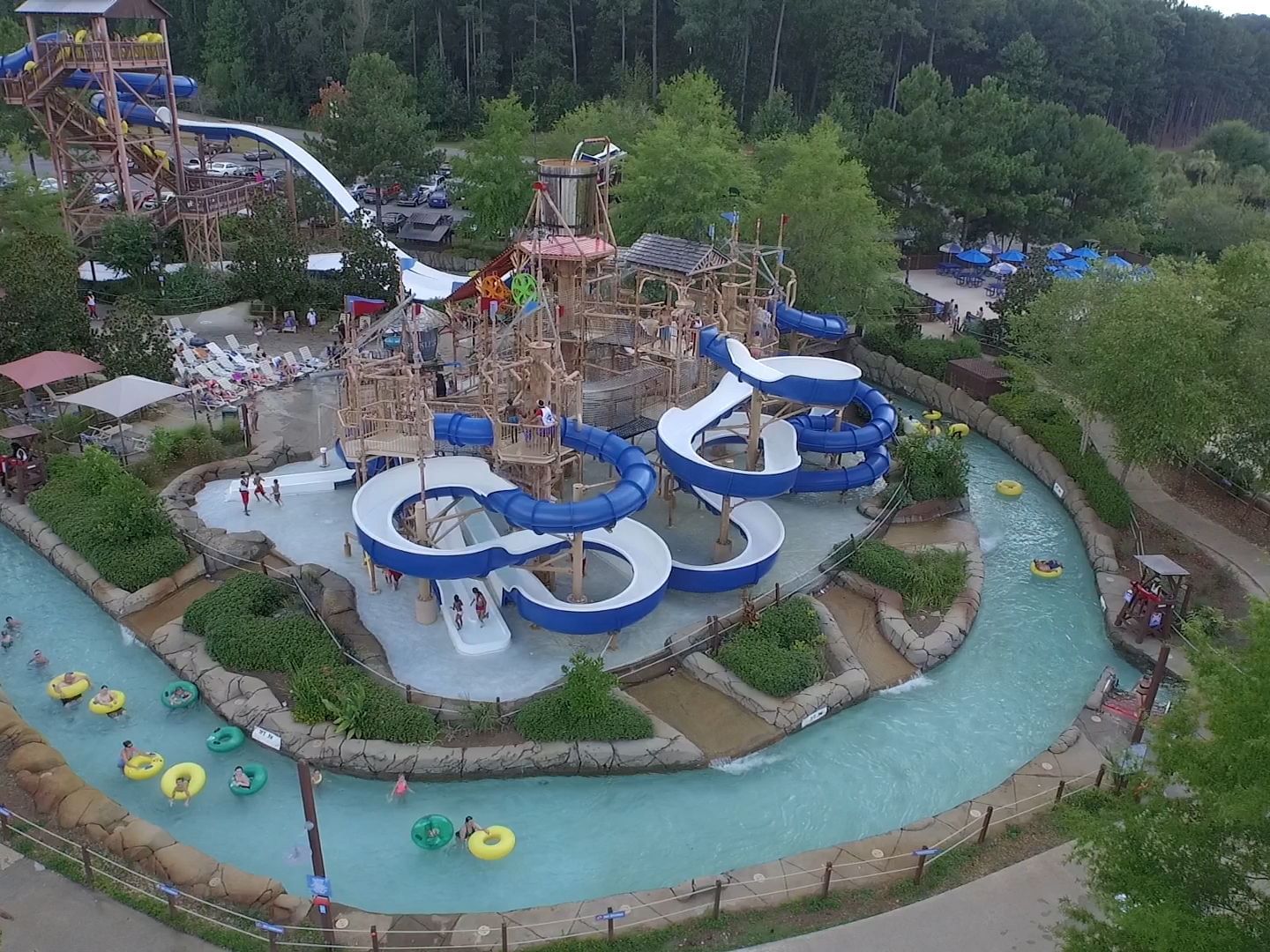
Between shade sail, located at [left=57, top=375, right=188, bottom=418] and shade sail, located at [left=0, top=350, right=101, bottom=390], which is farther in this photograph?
shade sail, located at [left=0, top=350, right=101, bottom=390]

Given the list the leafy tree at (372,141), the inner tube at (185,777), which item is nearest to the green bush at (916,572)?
the inner tube at (185,777)

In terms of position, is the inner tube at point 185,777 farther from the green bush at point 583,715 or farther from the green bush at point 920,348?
the green bush at point 920,348

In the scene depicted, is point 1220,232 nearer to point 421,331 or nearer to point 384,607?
point 421,331

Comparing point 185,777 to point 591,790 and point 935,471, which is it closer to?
point 591,790

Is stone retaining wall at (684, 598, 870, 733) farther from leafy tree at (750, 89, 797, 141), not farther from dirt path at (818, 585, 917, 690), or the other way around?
leafy tree at (750, 89, 797, 141)

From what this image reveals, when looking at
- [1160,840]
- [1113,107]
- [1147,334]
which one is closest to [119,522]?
[1160,840]

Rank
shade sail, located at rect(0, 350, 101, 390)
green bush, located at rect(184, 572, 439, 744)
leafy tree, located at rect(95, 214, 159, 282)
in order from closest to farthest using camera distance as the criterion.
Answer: green bush, located at rect(184, 572, 439, 744), shade sail, located at rect(0, 350, 101, 390), leafy tree, located at rect(95, 214, 159, 282)

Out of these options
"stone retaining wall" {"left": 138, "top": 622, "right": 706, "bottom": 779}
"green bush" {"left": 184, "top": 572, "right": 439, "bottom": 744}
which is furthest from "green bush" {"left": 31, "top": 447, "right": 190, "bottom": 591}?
"stone retaining wall" {"left": 138, "top": 622, "right": 706, "bottom": 779}
